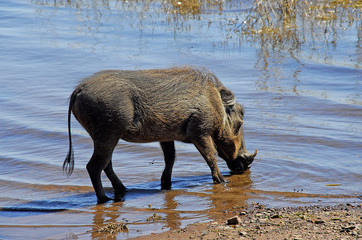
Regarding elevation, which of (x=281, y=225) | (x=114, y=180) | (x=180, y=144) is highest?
(x=281, y=225)

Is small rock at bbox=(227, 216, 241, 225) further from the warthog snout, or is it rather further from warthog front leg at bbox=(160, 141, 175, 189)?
the warthog snout

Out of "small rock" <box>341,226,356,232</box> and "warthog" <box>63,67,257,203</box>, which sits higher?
"warthog" <box>63,67,257,203</box>

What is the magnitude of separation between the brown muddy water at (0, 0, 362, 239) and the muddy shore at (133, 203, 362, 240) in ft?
1.04

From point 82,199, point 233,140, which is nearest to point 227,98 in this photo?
point 233,140

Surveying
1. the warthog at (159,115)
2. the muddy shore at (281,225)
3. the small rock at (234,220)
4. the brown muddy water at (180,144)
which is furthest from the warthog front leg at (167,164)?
the small rock at (234,220)

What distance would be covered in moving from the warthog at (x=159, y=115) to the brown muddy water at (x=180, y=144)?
0.32m

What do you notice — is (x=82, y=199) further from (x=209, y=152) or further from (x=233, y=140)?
(x=233, y=140)

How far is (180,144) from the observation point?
820 cm

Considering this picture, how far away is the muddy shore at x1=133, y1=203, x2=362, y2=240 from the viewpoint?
4.38 m

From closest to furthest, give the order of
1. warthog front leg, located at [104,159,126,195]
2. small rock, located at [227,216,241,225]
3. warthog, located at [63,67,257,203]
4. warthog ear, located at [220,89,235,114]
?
small rock, located at [227,216,241,225], warthog, located at [63,67,257,203], warthog front leg, located at [104,159,126,195], warthog ear, located at [220,89,235,114]

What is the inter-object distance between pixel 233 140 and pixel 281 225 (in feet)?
7.47

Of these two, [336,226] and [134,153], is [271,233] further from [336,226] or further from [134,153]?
[134,153]

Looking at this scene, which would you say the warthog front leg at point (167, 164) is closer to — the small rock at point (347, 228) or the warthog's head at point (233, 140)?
the warthog's head at point (233, 140)

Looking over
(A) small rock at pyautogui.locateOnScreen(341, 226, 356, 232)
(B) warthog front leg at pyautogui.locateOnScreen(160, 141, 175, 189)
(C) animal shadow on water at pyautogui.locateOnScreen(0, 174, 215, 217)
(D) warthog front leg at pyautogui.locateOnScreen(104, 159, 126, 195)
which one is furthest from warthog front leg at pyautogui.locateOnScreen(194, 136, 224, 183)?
(A) small rock at pyautogui.locateOnScreen(341, 226, 356, 232)
